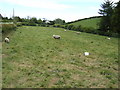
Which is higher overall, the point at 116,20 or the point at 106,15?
the point at 106,15

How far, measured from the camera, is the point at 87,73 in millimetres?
4070

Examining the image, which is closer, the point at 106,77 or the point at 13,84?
the point at 13,84

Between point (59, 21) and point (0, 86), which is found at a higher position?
point (59, 21)

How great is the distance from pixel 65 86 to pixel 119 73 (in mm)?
2354

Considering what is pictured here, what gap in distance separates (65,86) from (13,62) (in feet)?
8.55

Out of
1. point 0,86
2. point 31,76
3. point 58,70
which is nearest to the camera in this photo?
point 0,86

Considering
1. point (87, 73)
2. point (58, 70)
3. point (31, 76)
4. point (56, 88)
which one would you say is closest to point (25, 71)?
point (31, 76)

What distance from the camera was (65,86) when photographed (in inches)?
123

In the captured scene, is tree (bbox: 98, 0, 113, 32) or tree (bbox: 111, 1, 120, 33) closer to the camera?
tree (bbox: 111, 1, 120, 33)

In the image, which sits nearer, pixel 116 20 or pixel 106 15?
pixel 116 20

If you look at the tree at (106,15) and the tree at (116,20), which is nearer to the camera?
the tree at (116,20)

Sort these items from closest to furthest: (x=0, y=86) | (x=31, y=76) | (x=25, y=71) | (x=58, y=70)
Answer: (x=0, y=86) → (x=31, y=76) → (x=25, y=71) → (x=58, y=70)

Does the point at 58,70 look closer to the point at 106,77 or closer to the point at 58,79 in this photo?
the point at 58,79

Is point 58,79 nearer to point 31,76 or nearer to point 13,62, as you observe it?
point 31,76
